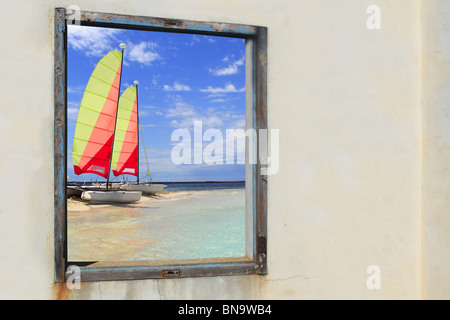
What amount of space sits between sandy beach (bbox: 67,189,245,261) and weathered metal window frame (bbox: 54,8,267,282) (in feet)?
16.5

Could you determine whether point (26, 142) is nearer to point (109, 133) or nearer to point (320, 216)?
point (320, 216)

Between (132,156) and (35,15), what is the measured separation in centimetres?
1581

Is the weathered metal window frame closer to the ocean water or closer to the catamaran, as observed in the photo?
the ocean water

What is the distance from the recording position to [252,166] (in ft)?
5.95

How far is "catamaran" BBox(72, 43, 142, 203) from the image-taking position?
1201cm

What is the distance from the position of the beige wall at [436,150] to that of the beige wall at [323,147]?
2 centimetres

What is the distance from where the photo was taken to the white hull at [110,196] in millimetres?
17000

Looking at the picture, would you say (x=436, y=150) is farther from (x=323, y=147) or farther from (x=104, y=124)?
(x=104, y=124)

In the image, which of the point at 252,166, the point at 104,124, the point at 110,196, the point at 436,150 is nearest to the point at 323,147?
the point at 252,166

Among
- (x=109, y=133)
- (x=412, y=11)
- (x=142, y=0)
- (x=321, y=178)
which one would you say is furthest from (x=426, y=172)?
(x=109, y=133)

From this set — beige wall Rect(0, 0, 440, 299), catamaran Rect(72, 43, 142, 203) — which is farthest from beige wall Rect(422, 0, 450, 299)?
catamaran Rect(72, 43, 142, 203)

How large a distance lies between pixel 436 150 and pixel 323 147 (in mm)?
609

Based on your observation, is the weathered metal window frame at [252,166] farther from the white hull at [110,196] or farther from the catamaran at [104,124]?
the white hull at [110,196]

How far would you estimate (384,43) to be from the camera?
194 centimetres
